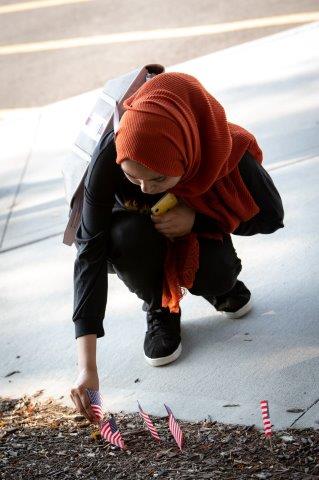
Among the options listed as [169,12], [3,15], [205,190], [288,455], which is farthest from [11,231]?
[3,15]

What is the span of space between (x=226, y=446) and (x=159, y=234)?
32.1 inches

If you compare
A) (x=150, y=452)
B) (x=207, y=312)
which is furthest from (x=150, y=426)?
(x=207, y=312)

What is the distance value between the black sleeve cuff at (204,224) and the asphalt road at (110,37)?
14.9 feet

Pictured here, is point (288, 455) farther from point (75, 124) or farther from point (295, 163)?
point (75, 124)

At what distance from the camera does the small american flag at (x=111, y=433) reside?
2.66 m

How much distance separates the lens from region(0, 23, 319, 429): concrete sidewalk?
3.05 metres

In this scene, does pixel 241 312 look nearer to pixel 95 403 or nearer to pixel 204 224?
pixel 204 224

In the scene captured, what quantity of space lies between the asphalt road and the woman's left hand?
463cm

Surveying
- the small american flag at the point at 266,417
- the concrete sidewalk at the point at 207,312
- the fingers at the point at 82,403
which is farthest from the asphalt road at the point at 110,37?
the small american flag at the point at 266,417

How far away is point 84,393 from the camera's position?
261 cm

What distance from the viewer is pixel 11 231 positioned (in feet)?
16.2

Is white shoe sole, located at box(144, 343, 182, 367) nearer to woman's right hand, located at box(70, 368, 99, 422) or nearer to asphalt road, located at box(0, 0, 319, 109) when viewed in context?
woman's right hand, located at box(70, 368, 99, 422)

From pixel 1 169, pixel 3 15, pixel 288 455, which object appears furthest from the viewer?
pixel 3 15

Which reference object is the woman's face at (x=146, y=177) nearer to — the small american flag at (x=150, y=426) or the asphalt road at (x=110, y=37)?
the small american flag at (x=150, y=426)
